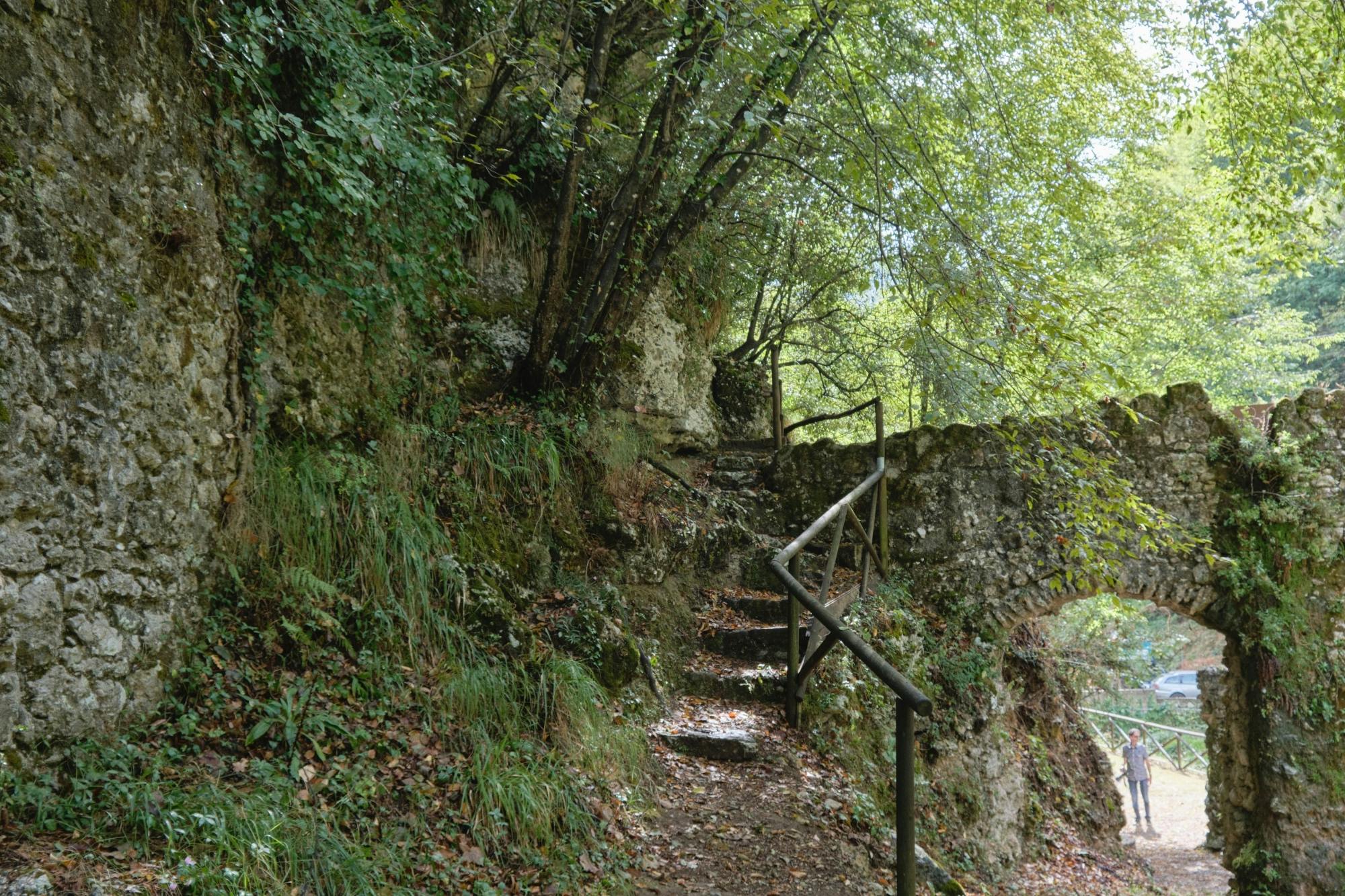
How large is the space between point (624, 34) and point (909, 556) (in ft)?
15.4

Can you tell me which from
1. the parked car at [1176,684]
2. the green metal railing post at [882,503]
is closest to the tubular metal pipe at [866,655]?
the green metal railing post at [882,503]

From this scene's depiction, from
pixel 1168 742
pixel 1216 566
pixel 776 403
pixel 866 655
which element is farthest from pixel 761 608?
pixel 1168 742

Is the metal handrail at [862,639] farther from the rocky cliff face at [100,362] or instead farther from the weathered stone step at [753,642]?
the rocky cliff face at [100,362]

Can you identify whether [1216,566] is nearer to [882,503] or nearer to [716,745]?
[882,503]

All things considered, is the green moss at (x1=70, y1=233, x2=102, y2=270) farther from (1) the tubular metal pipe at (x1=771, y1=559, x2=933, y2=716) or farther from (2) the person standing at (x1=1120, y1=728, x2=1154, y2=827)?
(2) the person standing at (x1=1120, y1=728, x2=1154, y2=827)

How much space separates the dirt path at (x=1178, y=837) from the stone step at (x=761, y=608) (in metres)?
5.00

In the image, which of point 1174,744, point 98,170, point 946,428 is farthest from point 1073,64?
point 1174,744

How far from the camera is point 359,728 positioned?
3143mm

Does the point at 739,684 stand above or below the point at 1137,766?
above

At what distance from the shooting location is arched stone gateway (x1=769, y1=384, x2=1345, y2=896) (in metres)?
6.44

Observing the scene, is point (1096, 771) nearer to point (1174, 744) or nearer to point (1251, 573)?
point (1251, 573)

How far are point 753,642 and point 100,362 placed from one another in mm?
3956

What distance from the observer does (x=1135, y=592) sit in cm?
682

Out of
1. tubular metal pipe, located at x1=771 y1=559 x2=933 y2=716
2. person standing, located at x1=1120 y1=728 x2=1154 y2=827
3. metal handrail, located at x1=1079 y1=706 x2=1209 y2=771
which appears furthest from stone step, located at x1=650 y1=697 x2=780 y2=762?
metal handrail, located at x1=1079 y1=706 x2=1209 y2=771
